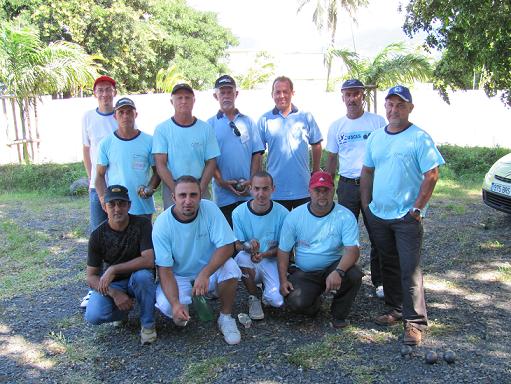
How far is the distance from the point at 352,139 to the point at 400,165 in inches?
40.8

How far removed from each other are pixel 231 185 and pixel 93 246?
1465 mm

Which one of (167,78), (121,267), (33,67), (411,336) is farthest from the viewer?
(167,78)

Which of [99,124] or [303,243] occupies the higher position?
[99,124]

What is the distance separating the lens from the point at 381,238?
442 cm

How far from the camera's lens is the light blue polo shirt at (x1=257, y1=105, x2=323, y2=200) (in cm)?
534

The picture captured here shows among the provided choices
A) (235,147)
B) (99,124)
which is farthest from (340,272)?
(99,124)

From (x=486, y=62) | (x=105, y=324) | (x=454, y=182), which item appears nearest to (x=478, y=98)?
(x=454, y=182)

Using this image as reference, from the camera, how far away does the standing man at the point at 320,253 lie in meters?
4.46

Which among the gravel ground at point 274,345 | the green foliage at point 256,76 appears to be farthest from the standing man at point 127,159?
the green foliage at point 256,76

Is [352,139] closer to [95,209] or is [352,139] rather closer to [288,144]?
[288,144]

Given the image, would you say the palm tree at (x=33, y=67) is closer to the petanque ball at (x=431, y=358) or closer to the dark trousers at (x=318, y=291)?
the dark trousers at (x=318, y=291)

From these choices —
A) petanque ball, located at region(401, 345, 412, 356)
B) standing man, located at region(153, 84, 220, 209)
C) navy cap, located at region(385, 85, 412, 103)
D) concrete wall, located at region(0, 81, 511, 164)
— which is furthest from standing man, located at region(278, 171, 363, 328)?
concrete wall, located at region(0, 81, 511, 164)

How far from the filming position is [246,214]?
15.8ft

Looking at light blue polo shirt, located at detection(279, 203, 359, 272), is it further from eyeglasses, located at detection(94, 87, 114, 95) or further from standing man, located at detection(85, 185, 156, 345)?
eyeglasses, located at detection(94, 87, 114, 95)
